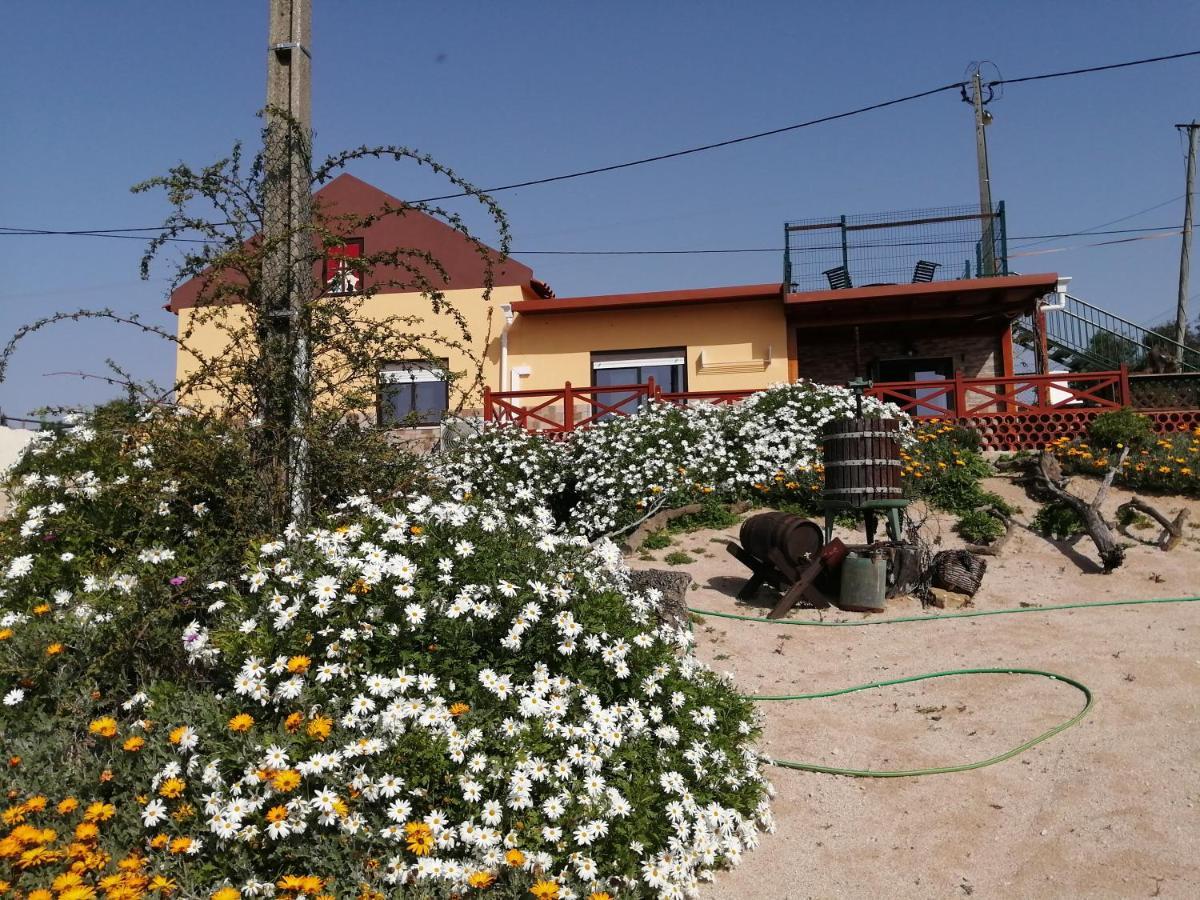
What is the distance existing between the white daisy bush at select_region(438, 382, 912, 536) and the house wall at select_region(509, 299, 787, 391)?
163 inches

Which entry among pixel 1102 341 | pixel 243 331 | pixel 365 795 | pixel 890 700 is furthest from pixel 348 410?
pixel 1102 341

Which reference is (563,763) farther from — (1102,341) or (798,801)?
(1102,341)

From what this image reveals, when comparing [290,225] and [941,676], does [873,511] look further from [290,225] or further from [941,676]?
[290,225]

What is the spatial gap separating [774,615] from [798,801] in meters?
3.19

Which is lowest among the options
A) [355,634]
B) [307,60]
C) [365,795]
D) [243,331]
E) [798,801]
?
[798,801]

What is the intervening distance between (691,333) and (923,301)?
13.4 feet

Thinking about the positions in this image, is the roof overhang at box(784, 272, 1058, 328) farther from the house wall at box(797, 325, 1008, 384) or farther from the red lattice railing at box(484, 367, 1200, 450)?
the red lattice railing at box(484, 367, 1200, 450)

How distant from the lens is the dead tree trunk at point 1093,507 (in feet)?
29.0

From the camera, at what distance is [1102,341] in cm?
1958

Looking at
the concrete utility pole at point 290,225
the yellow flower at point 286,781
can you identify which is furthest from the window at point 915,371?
the yellow flower at point 286,781

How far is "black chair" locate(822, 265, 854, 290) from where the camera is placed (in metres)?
16.8

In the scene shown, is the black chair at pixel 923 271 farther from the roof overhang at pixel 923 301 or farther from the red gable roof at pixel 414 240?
the red gable roof at pixel 414 240

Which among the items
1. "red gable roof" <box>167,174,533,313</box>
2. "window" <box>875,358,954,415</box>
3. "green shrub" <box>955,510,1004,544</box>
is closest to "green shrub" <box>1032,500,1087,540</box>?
"green shrub" <box>955,510,1004,544</box>

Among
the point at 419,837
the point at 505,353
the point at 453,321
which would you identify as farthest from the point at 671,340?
the point at 419,837
